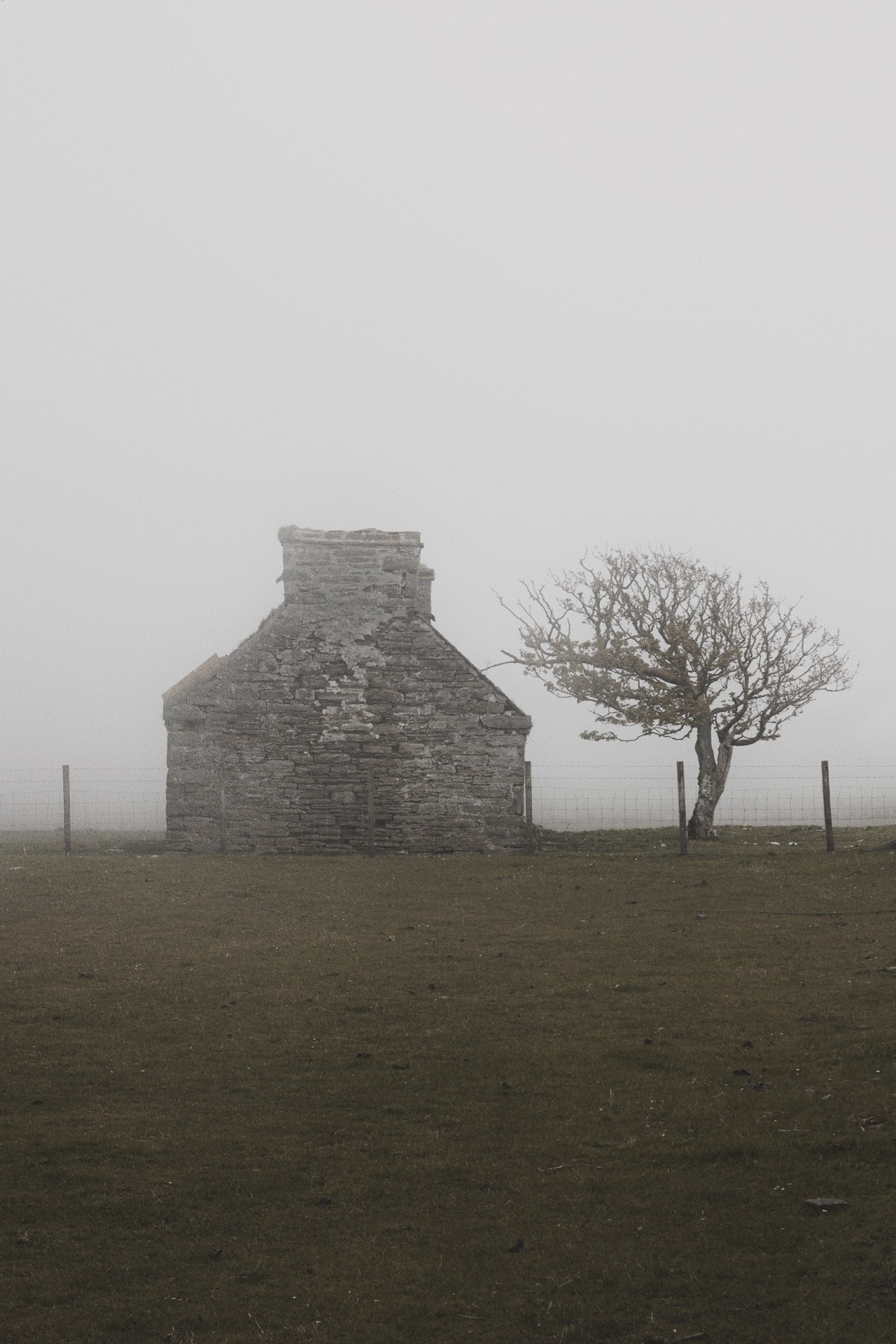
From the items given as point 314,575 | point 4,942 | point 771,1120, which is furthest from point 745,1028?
point 314,575

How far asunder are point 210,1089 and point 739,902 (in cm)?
1206

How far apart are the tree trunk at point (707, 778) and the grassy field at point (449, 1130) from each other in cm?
1422

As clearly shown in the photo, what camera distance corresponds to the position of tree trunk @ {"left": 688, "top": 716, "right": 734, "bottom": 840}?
106ft

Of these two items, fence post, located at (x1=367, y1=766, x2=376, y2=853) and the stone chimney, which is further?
the stone chimney

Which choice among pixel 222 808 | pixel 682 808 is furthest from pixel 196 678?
pixel 682 808

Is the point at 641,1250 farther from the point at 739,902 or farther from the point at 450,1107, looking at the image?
the point at 739,902

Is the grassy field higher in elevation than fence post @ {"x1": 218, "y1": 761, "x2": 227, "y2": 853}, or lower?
lower

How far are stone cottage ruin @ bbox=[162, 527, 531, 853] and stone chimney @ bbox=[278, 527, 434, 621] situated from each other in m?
0.05

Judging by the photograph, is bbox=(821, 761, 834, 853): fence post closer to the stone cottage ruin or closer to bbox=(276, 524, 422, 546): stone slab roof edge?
the stone cottage ruin

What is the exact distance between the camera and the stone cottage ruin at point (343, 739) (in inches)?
1078

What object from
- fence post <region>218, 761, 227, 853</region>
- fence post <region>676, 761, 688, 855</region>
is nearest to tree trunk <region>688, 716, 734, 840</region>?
fence post <region>676, 761, 688, 855</region>

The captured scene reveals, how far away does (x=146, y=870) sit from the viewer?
2338 centimetres

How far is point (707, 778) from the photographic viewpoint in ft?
107

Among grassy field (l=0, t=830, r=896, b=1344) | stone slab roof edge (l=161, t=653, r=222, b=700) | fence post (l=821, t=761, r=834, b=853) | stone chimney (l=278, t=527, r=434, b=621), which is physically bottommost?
grassy field (l=0, t=830, r=896, b=1344)
